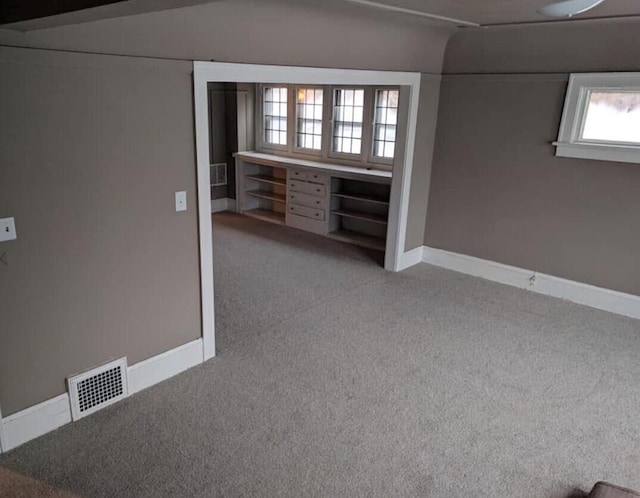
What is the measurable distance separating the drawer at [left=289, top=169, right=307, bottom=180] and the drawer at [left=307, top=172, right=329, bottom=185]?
0.07m

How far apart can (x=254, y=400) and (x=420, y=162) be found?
3.04m

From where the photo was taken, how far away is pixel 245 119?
705 centimetres

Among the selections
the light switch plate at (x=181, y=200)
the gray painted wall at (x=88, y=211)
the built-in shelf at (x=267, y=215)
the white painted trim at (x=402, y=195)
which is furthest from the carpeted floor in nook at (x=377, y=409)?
the built-in shelf at (x=267, y=215)

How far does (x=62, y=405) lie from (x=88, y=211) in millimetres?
1046

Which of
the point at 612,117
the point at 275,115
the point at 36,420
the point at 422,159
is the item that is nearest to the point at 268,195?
the point at 275,115

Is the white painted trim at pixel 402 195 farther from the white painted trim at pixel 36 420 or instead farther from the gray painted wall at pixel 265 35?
the white painted trim at pixel 36 420

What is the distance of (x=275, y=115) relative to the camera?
699 centimetres

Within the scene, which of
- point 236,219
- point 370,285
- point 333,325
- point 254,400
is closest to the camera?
point 254,400

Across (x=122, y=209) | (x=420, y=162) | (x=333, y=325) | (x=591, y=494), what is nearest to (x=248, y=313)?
(x=333, y=325)

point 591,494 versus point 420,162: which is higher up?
point 420,162

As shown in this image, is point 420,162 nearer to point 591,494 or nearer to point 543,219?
point 543,219

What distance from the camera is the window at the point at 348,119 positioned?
6.04 meters

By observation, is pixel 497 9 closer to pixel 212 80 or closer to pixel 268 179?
pixel 212 80

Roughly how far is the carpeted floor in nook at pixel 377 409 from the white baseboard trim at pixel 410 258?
696mm
